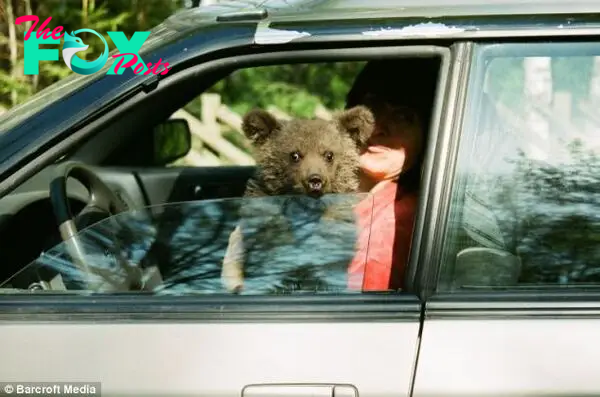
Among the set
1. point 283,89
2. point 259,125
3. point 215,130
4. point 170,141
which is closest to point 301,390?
point 259,125

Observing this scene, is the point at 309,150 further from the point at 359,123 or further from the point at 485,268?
the point at 485,268

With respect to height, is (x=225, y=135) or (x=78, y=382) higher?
(x=225, y=135)

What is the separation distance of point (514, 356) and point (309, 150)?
140 cm

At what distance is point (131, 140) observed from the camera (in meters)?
4.02

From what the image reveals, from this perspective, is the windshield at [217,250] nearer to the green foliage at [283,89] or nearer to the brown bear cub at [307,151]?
the brown bear cub at [307,151]

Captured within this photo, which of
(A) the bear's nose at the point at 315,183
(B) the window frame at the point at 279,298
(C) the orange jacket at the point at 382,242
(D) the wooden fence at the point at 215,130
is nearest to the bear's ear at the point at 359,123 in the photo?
(A) the bear's nose at the point at 315,183

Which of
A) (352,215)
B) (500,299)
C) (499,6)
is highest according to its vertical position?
(499,6)

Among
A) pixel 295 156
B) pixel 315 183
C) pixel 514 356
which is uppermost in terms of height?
pixel 295 156

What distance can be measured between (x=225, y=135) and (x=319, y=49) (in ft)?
23.4

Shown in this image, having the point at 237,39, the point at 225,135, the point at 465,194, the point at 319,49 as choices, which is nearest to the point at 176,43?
the point at 237,39

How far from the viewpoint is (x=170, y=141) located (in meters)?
4.57

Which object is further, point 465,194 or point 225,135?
point 225,135

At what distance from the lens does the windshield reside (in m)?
2.34

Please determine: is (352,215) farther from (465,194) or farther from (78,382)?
(78,382)
